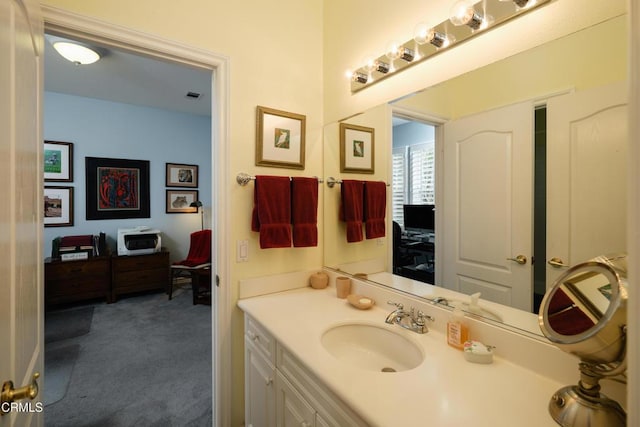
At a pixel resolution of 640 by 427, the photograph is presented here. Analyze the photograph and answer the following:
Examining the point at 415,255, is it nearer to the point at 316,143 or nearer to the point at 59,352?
the point at 316,143

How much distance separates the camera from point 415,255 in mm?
1450

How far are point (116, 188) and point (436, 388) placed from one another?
15.0 ft

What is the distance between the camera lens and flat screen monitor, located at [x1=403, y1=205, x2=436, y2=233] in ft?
4.52

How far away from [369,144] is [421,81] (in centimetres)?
44

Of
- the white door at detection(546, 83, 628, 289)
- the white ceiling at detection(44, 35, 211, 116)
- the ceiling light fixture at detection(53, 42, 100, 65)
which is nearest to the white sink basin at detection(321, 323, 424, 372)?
the white door at detection(546, 83, 628, 289)

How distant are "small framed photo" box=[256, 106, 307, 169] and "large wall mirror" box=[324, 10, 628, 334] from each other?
56cm

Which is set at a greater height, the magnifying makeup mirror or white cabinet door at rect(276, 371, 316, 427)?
the magnifying makeup mirror

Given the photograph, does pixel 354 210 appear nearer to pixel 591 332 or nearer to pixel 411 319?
pixel 411 319

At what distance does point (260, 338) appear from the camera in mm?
1355

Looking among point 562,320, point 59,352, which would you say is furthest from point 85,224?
point 562,320

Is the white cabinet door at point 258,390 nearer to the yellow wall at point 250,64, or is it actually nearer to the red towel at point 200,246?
the yellow wall at point 250,64

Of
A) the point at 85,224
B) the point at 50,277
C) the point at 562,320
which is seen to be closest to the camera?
the point at 562,320

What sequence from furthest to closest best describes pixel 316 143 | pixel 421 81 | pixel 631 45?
pixel 316 143
pixel 421 81
pixel 631 45

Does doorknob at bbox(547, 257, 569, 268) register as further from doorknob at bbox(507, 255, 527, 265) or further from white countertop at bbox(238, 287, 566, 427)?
white countertop at bbox(238, 287, 566, 427)
